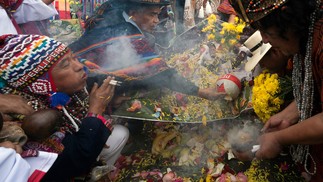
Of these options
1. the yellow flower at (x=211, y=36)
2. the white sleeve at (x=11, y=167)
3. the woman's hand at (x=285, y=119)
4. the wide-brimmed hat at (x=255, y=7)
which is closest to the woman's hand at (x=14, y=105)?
the white sleeve at (x=11, y=167)

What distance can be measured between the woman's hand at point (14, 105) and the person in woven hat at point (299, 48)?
5.49 ft

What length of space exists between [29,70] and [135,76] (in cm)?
106

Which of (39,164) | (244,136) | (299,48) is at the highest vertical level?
(299,48)

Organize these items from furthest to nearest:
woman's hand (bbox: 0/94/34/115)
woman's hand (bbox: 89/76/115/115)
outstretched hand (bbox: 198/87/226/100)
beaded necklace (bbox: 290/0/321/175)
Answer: outstretched hand (bbox: 198/87/226/100) < woman's hand (bbox: 89/76/115/115) < woman's hand (bbox: 0/94/34/115) < beaded necklace (bbox: 290/0/321/175)

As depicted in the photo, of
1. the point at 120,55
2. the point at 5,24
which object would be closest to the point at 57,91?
the point at 120,55

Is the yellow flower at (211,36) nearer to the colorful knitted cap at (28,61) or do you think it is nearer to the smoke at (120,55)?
the smoke at (120,55)

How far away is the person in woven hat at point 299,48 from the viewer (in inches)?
62.0

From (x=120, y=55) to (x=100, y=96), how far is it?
24.8 inches

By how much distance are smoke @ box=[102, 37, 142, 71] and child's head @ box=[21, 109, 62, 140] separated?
3.46 ft

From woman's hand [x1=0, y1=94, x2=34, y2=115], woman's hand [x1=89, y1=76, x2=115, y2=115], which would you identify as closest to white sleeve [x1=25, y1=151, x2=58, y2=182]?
woman's hand [x1=0, y1=94, x2=34, y2=115]

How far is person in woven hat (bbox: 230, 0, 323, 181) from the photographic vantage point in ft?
5.17

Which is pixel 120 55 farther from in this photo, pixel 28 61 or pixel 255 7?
pixel 255 7

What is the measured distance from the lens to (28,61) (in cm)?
227

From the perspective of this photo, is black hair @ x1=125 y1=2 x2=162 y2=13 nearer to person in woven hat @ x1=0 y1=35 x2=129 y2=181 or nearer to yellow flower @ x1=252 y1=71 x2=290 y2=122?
person in woven hat @ x1=0 y1=35 x2=129 y2=181
